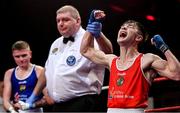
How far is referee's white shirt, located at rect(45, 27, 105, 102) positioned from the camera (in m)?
2.50

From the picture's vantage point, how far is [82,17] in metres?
5.87

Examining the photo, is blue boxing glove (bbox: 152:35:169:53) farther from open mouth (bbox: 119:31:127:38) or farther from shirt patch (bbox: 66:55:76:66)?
shirt patch (bbox: 66:55:76:66)

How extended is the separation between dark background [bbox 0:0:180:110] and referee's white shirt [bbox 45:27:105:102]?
10.0 ft

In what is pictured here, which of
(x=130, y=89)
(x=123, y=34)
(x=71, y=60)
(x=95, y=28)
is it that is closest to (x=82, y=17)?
(x=71, y=60)

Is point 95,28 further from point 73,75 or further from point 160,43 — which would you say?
point 160,43

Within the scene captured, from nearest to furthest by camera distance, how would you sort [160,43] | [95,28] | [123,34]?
[160,43]
[123,34]
[95,28]

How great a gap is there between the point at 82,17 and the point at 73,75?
11.3ft

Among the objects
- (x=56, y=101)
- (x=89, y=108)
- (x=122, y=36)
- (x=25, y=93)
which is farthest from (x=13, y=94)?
(x=122, y=36)

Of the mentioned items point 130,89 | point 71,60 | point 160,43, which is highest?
point 160,43

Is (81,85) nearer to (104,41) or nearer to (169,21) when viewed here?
(104,41)

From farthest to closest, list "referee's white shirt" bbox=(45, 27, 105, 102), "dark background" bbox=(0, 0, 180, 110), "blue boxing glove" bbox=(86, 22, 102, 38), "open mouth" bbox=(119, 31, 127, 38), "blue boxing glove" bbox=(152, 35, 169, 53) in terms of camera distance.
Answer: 1. "dark background" bbox=(0, 0, 180, 110)
2. "referee's white shirt" bbox=(45, 27, 105, 102)
3. "blue boxing glove" bbox=(86, 22, 102, 38)
4. "open mouth" bbox=(119, 31, 127, 38)
5. "blue boxing glove" bbox=(152, 35, 169, 53)

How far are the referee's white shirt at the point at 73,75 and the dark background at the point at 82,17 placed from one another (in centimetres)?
306

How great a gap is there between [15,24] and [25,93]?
314 cm

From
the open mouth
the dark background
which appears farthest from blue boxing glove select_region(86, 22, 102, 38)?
the dark background
